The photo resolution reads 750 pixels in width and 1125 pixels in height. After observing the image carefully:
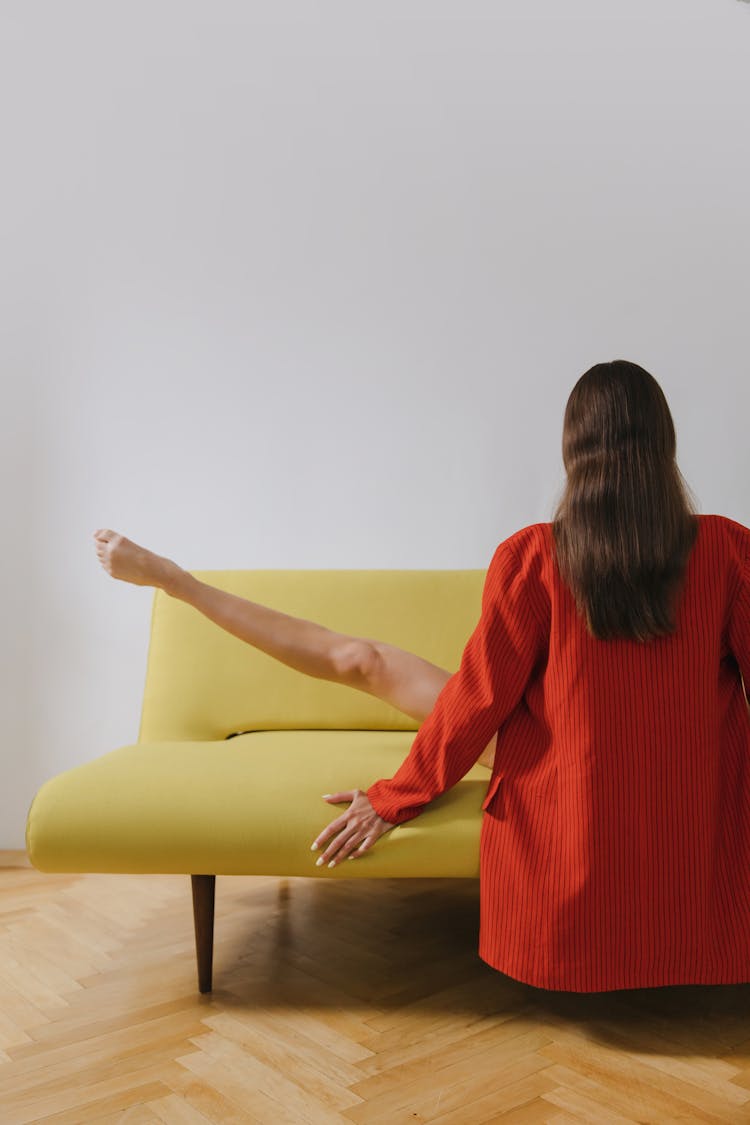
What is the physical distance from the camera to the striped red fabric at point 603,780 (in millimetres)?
1488

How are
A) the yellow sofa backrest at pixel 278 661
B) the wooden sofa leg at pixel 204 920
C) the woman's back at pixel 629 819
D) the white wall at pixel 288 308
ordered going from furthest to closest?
1. the white wall at pixel 288 308
2. the yellow sofa backrest at pixel 278 661
3. the wooden sofa leg at pixel 204 920
4. the woman's back at pixel 629 819

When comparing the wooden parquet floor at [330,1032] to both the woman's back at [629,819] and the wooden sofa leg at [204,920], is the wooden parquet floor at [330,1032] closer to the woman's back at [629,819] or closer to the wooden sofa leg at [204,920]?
the wooden sofa leg at [204,920]

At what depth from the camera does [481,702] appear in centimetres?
157

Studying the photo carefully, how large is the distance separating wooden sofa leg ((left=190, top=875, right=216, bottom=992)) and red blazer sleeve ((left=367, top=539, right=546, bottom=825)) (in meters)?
0.37

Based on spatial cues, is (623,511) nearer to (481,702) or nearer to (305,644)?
(481,702)

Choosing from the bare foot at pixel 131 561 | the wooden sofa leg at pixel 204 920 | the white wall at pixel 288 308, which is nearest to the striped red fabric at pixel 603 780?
the wooden sofa leg at pixel 204 920

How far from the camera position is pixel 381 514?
2848 millimetres

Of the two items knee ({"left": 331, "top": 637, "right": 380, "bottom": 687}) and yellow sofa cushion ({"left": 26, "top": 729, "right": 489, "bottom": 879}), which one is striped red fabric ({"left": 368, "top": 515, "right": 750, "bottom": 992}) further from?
knee ({"left": 331, "top": 637, "right": 380, "bottom": 687})

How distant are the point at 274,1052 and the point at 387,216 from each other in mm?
2263

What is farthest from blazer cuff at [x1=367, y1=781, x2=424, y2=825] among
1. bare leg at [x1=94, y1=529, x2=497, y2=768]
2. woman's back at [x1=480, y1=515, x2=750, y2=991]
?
bare leg at [x1=94, y1=529, x2=497, y2=768]

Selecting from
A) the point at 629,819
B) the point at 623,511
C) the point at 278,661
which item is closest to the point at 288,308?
the point at 278,661

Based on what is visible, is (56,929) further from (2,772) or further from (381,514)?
(381,514)

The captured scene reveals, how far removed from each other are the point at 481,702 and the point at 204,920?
634 millimetres

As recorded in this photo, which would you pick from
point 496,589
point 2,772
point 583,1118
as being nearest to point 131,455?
point 2,772
